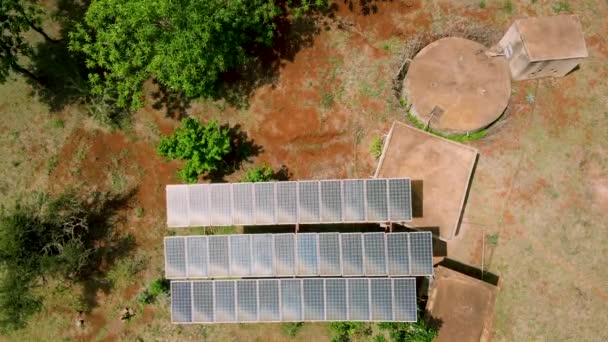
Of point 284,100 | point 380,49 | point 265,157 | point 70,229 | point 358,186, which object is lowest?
point 70,229

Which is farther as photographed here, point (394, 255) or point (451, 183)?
point (451, 183)

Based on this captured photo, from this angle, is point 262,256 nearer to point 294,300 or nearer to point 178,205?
point 294,300

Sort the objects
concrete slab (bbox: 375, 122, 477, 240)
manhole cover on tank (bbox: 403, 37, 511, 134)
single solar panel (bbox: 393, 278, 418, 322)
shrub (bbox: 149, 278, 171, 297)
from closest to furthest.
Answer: single solar panel (bbox: 393, 278, 418, 322) < concrete slab (bbox: 375, 122, 477, 240) < shrub (bbox: 149, 278, 171, 297) < manhole cover on tank (bbox: 403, 37, 511, 134)

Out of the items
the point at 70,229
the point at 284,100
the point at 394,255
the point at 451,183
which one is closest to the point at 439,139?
the point at 451,183

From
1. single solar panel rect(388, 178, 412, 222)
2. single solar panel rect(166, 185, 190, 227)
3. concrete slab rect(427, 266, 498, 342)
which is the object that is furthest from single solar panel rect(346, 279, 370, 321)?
single solar panel rect(166, 185, 190, 227)

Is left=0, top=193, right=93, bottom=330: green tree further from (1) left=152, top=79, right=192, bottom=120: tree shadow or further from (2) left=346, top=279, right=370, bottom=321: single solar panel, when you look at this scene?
(2) left=346, top=279, right=370, bottom=321: single solar panel

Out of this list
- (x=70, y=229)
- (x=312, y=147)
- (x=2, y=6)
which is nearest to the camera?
(x=2, y=6)

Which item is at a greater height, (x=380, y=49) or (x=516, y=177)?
(x=380, y=49)

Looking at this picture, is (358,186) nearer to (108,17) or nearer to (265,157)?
(265,157)
